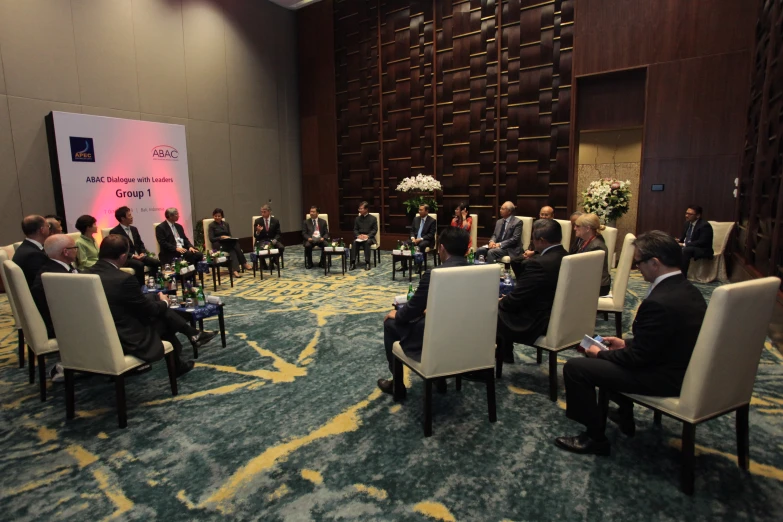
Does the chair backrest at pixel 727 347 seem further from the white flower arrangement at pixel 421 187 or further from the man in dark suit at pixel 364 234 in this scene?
the white flower arrangement at pixel 421 187

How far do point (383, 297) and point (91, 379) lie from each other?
3.29 metres

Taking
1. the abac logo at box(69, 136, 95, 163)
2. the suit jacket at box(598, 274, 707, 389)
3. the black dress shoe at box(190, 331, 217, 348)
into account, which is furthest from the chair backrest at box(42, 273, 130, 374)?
the abac logo at box(69, 136, 95, 163)

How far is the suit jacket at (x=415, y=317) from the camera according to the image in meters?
2.62

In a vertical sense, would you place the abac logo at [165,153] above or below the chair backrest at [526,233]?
above

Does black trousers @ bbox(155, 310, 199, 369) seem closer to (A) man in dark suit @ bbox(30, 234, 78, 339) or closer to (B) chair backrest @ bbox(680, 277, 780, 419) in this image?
(A) man in dark suit @ bbox(30, 234, 78, 339)

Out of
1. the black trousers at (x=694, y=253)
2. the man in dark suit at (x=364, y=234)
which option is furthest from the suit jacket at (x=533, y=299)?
the man in dark suit at (x=364, y=234)

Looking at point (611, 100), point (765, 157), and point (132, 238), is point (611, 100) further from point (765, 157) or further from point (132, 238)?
point (132, 238)

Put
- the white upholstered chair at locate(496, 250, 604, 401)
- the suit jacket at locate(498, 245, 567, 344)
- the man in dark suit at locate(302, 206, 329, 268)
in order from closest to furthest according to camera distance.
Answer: the white upholstered chair at locate(496, 250, 604, 401)
the suit jacket at locate(498, 245, 567, 344)
the man in dark suit at locate(302, 206, 329, 268)

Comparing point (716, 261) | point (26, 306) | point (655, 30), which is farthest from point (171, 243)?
point (655, 30)

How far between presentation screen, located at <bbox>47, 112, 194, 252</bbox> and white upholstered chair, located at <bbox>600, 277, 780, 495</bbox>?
25.4ft

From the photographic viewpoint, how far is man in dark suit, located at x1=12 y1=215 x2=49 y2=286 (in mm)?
3401

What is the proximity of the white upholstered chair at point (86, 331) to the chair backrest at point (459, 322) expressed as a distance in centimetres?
187

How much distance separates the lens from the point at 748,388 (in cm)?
214

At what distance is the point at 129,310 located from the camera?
284 cm
